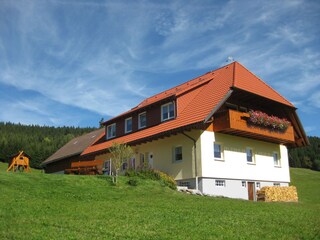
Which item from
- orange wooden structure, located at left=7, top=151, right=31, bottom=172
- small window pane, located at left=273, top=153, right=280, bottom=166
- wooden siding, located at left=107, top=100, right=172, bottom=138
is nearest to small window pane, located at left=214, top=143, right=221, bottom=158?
wooden siding, located at left=107, top=100, right=172, bottom=138

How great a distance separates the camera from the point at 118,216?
12461 mm

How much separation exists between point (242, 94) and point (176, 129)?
5678 mm

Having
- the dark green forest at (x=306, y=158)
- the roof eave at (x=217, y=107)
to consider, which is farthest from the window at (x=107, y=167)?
the dark green forest at (x=306, y=158)

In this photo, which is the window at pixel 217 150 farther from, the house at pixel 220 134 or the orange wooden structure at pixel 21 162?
the orange wooden structure at pixel 21 162

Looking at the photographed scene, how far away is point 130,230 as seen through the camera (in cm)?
1027

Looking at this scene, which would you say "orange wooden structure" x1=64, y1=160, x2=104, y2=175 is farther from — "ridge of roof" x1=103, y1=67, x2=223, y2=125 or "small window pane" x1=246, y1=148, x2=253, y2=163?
"small window pane" x1=246, y1=148, x2=253, y2=163

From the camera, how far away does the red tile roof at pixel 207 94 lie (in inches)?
992

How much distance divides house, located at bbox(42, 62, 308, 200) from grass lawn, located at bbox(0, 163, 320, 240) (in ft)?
19.5

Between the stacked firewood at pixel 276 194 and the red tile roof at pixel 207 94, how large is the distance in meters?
6.46

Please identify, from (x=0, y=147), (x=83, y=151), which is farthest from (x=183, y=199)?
(x=0, y=147)

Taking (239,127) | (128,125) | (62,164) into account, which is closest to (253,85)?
(239,127)

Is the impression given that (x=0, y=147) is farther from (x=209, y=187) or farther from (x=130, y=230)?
(x=130, y=230)

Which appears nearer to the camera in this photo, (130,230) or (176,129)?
(130,230)

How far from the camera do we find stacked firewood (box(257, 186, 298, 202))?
25.6m
